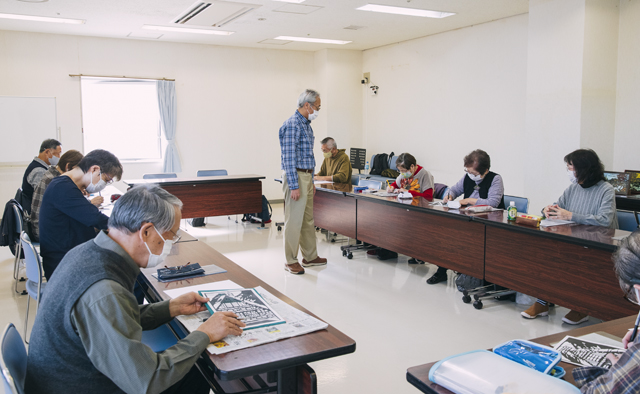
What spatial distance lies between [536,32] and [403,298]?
3.71 m

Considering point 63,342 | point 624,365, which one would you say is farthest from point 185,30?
point 624,365

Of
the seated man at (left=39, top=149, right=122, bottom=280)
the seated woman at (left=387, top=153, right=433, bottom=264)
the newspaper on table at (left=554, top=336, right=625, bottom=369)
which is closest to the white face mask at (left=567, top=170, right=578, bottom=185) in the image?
the seated woman at (left=387, top=153, right=433, bottom=264)

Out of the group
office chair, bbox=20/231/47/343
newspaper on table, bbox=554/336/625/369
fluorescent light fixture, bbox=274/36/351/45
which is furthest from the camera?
fluorescent light fixture, bbox=274/36/351/45

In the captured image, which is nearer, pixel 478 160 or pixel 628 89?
pixel 478 160

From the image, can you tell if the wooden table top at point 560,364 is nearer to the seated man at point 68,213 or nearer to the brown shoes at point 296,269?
the seated man at point 68,213

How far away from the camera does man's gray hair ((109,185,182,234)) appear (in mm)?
1577

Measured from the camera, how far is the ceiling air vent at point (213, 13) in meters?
5.93

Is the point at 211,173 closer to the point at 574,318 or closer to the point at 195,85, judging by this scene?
the point at 195,85

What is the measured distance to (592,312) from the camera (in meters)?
3.13

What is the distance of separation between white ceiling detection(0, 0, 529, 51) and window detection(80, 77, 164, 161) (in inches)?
34.3

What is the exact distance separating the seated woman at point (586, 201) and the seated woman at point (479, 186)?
0.67 m

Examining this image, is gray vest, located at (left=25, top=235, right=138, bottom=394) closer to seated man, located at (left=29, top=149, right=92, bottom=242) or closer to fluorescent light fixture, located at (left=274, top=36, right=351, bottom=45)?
seated man, located at (left=29, top=149, right=92, bottom=242)

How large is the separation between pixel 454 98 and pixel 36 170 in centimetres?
580

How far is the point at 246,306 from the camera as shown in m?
1.87
